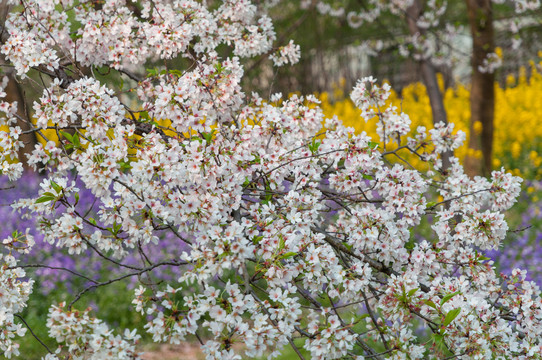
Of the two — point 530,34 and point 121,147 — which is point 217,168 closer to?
point 121,147

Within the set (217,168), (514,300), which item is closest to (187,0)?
(217,168)

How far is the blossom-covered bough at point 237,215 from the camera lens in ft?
6.40

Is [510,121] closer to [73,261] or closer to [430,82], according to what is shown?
[430,82]

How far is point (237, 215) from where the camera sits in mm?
2420

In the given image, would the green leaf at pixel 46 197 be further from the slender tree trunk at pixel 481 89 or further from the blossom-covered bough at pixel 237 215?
the slender tree trunk at pixel 481 89

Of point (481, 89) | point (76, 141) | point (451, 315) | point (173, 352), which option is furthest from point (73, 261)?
point (481, 89)

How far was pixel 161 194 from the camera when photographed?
2201 mm

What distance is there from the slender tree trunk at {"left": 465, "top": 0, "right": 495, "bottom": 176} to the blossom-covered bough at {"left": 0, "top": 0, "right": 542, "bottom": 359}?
2.91 metres

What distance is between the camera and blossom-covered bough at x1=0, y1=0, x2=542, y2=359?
195cm

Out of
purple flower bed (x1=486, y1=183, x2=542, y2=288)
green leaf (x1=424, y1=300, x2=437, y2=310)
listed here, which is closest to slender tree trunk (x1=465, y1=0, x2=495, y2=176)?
purple flower bed (x1=486, y1=183, x2=542, y2=288)

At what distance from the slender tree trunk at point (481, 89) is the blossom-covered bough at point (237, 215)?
291 cm

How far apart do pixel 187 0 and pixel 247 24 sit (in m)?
0.58

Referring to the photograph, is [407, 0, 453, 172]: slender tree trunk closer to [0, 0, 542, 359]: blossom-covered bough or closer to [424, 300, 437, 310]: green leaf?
[0, 0, 542, 359]: blossom-covered bough

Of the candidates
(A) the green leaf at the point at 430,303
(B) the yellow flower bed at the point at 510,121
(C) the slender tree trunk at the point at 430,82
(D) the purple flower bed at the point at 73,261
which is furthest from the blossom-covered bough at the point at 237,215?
(B) the yellow flower bed at the point at 510,121
